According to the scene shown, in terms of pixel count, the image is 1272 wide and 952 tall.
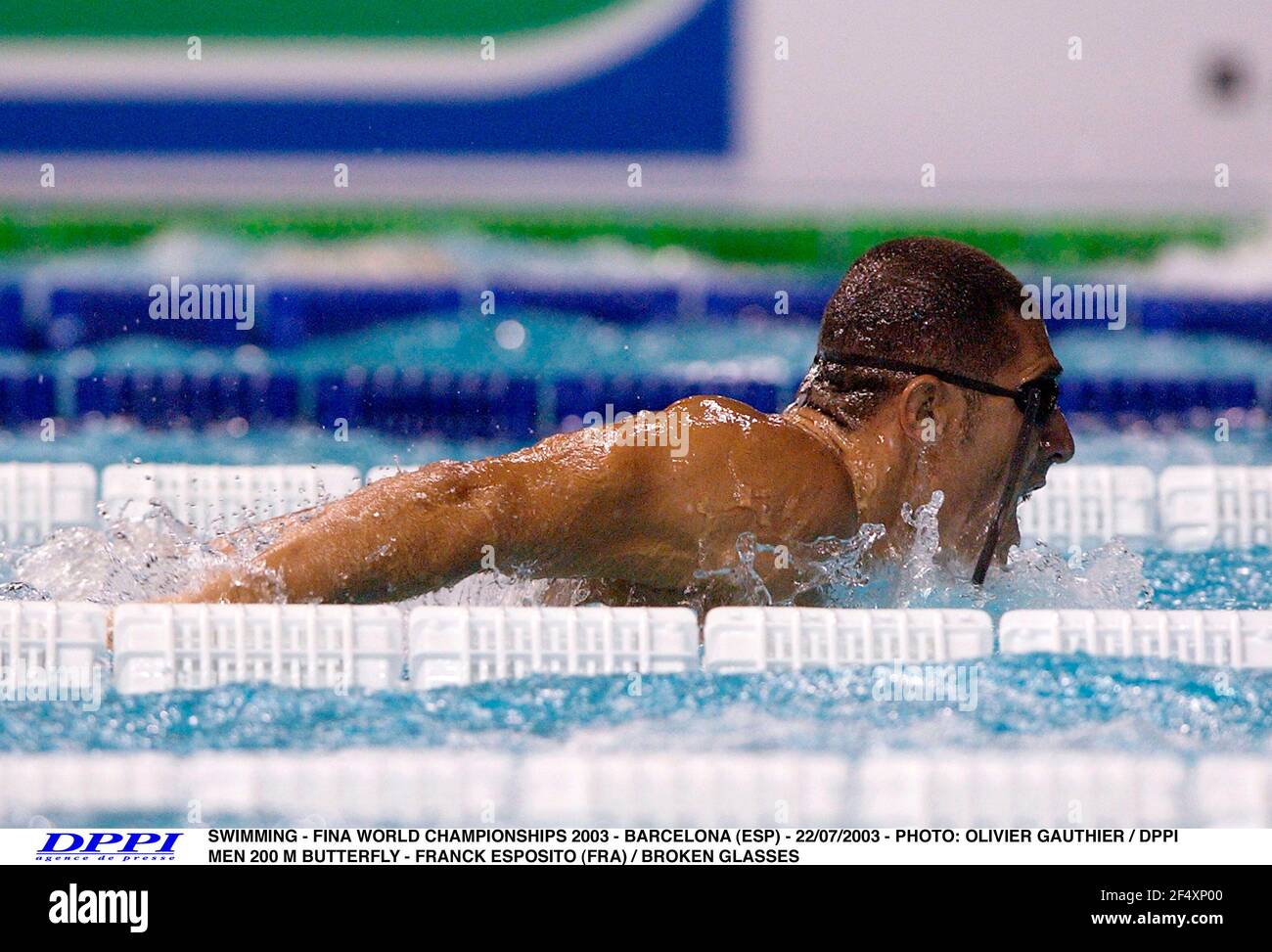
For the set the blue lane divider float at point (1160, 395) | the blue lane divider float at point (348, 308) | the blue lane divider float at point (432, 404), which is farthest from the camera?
the blue lane divider float at point (348, 308)

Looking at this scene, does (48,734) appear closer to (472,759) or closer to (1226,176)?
(472,759)

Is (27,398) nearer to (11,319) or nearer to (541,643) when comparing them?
(11,319)

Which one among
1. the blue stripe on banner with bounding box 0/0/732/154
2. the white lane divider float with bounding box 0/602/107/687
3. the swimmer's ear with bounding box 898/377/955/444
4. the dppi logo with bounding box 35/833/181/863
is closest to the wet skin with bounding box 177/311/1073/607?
the swimmer's ear with bounding box 898/377/955/444

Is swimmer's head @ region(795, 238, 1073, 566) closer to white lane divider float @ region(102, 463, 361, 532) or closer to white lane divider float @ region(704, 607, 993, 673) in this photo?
white lane divider float @ region(704, 607, 993, 673)

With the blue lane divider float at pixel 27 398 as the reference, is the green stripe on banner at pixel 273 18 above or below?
above

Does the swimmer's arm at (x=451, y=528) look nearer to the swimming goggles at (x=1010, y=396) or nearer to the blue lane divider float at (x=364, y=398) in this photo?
the swimming goggles at (x=1010, y=396)

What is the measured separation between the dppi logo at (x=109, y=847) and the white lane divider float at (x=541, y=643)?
1.45 feet

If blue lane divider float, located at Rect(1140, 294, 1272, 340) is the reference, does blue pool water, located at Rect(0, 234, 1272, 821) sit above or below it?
below

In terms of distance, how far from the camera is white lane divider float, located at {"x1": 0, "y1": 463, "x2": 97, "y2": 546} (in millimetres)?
3525

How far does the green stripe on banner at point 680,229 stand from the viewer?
805 cm

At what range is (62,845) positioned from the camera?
6.27 feet

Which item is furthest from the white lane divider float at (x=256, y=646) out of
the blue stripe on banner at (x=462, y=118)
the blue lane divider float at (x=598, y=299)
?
the blue stripe on banner at (x=462, y=118)

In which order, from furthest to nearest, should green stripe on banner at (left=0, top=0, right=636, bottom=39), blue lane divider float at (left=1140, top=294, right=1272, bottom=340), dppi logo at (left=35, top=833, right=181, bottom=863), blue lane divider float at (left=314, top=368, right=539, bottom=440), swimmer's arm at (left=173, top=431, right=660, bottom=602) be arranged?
green stripe on banner at (left=0, top=0, right=636, bottom=39) → blue lane divider float at (left=1140, top=294, right=1272, bottom=340) → blue lane divider float at (left=314, top=368, right=539, bottom=440) → swimmer's arm at (left=173, top=431, right=660, bottom=602) → dppi logo at (left=35, top=833, right=181, bottom=863)
